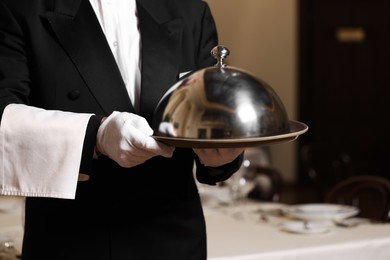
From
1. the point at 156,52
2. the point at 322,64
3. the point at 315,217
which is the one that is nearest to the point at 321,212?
the point at 315,217

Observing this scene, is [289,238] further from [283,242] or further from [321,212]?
[321,212]

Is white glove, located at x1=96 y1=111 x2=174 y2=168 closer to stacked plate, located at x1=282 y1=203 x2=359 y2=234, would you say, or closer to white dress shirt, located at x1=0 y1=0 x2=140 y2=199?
white dress shirt, located at x1=0 y1=0 x2=140 y2=199

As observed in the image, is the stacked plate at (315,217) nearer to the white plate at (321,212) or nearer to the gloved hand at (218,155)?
the white plate at (321,212)

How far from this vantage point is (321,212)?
257 centimetres

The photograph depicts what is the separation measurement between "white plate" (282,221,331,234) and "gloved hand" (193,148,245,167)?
42.1 inches

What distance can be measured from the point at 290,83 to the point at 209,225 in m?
5.19

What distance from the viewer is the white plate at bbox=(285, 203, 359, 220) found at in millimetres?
2545

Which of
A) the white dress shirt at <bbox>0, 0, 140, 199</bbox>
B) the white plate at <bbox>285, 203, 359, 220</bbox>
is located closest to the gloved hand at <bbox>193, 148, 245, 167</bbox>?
the white dress shirt at <bbox>0, 0, 140, 199</bbox>

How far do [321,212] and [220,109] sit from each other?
4.93ft

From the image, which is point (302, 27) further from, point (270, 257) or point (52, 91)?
point (52, 91)

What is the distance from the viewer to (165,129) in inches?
46.6

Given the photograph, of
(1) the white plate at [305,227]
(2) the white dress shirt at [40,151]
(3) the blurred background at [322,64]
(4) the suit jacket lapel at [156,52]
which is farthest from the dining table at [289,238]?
(3) the blurred background at [322,64]

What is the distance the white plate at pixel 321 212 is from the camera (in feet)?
8.35

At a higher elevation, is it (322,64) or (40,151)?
(40,151)
